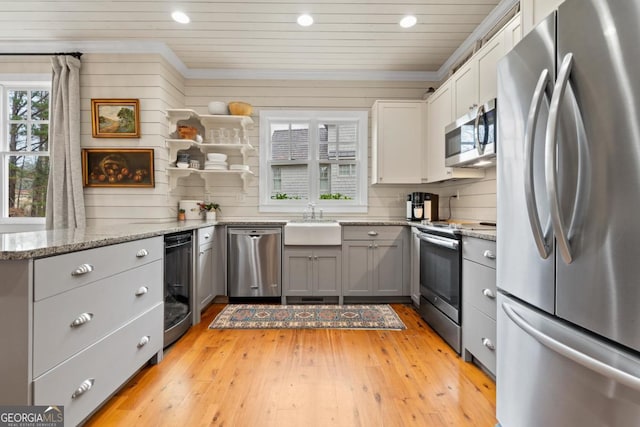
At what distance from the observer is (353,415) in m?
1.69

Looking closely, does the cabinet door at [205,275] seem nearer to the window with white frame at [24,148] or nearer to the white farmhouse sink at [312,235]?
the white farmhouse sink at [312,235]

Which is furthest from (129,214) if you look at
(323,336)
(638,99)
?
(638,99)

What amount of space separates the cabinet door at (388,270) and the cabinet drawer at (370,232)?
8 centimetres

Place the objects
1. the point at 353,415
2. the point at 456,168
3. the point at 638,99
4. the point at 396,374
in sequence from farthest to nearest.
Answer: the point at 456,168, the point at 396,374, the point at 353,415, the point at 638,99

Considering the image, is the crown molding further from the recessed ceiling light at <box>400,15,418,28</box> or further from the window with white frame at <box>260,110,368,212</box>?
the recessed ceiling light at <box>400,15,418,28</box>

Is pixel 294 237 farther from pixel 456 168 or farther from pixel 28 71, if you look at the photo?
pixel 28 71

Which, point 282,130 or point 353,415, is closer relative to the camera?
point 353,415

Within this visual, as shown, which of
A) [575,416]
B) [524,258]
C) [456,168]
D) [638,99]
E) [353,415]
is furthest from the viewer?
[456,168]

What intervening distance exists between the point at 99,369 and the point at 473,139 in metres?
2.85

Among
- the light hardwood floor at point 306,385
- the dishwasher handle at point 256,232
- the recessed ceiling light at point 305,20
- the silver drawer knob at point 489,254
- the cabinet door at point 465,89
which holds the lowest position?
the light hardwood floor at point 306,385

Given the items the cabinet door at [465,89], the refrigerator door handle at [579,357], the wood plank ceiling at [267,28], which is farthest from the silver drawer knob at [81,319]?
the cabinet door at [465,89]

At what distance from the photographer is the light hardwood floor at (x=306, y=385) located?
168 cm

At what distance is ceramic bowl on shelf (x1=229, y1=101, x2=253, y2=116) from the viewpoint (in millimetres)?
3885

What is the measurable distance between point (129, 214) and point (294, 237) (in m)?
1.80
